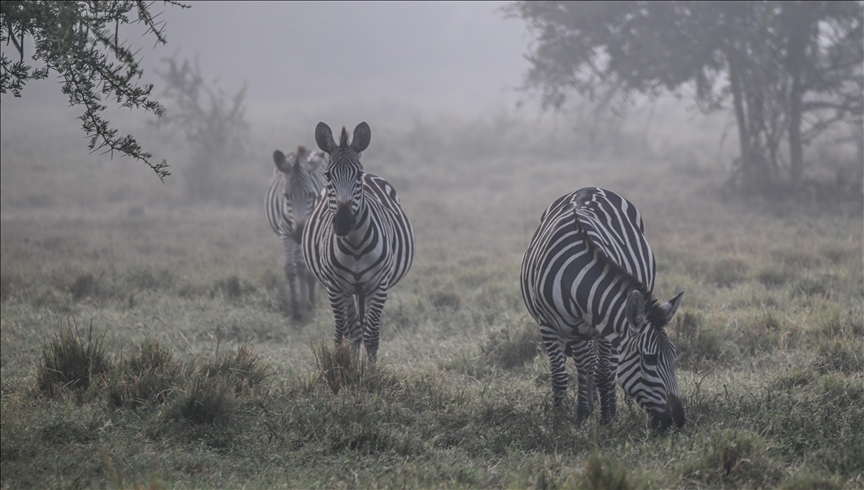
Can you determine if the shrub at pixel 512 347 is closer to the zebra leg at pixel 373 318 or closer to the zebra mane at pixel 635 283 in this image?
the zebra leg at pixel 373 318

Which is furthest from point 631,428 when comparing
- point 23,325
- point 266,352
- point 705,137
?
point 705,137

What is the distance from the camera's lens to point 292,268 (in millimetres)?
9492

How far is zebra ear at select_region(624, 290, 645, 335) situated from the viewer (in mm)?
4086

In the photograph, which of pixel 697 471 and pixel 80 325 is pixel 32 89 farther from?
pixel 697 471

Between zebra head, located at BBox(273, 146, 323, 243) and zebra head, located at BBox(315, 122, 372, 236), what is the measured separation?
3.25 meters

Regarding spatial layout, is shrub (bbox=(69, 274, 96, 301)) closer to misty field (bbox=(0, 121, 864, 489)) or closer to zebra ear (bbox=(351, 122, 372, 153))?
misty field (bbox=(0, 121, 864, 489))

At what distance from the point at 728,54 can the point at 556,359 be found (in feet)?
39.0

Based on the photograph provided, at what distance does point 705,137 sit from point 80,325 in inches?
998

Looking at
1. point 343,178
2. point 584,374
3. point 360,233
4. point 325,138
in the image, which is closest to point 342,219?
point 343,178

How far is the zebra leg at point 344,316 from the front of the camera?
643cm

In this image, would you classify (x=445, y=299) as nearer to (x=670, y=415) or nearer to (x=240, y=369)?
(x=240, y=369)

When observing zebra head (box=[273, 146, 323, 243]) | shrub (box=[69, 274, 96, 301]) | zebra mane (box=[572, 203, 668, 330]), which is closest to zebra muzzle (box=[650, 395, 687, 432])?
zebra mane (box=[572, 203, 668, 330])

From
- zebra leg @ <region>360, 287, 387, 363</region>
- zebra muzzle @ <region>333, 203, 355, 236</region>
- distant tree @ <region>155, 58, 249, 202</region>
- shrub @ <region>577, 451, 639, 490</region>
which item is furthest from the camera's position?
distant tree @ <region>155, 58, 249, 202</region>

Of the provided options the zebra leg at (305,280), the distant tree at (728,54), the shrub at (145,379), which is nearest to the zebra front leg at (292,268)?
the zebra leg at (305,280)
